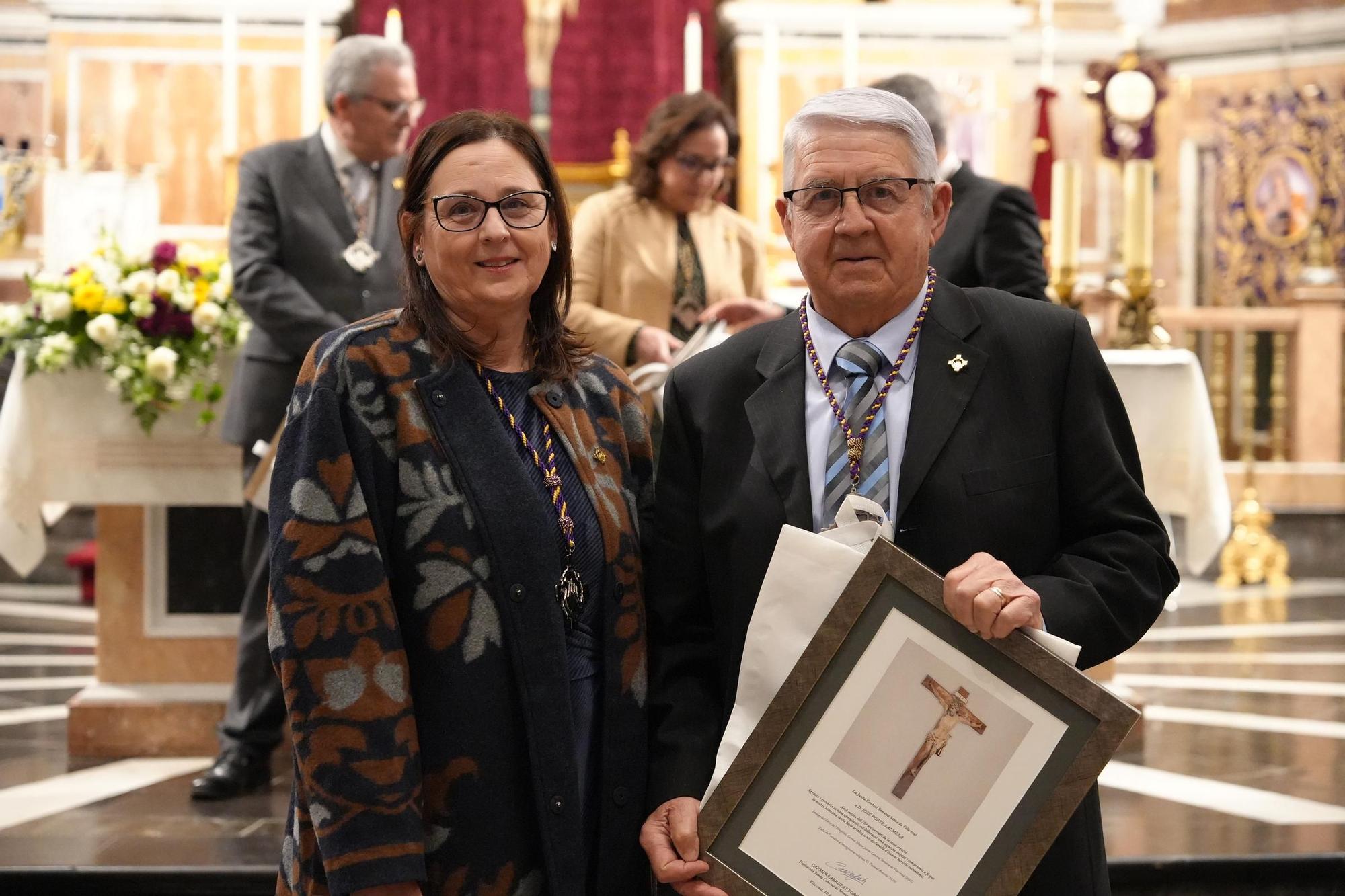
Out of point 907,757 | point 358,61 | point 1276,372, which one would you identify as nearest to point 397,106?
point 358,61

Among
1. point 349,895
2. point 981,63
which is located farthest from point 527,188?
point 981,63

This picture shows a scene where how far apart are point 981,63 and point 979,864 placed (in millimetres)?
7465

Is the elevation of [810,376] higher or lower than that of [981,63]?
lower

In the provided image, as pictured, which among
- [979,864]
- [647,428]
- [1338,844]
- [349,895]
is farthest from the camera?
[1338,844]

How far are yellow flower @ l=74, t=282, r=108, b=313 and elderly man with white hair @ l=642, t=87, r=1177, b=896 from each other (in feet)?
9.54

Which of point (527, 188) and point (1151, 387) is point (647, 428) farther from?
point (1151, 387)

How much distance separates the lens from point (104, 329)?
13.2ft

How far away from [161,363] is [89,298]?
1.08 ft

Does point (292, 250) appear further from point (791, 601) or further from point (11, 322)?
point (791, 601)

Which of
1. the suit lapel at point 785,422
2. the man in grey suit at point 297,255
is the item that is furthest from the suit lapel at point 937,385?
the man in grey suit at point 297,255

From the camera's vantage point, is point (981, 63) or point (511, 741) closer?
point (511, 741)

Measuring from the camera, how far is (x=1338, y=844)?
335 centimetres

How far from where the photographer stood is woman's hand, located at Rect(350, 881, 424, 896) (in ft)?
5.47

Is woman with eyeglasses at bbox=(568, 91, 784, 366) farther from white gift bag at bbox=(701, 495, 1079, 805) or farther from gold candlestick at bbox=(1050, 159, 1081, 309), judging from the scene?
white gift bag at bbox=(701, 495, 1079, 805)
